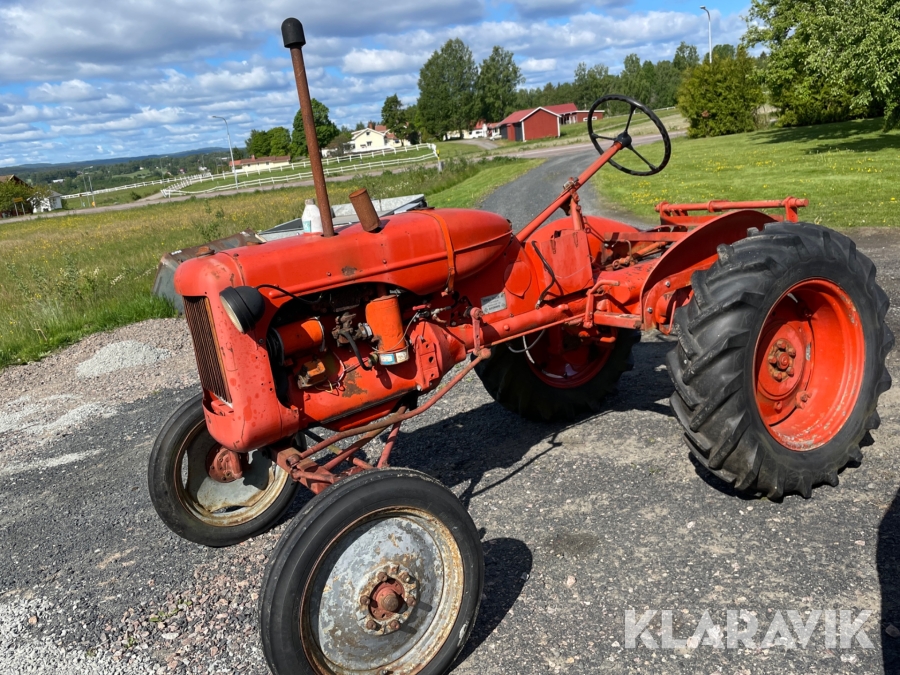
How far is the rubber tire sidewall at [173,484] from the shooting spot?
3.38 metres

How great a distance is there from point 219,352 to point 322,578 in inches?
38.0

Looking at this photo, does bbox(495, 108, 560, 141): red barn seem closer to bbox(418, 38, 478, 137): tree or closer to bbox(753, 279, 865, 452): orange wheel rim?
bbox(418, 38, 478, 137): tree

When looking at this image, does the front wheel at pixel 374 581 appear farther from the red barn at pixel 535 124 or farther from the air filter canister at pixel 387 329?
the red barn at pixel 535 124

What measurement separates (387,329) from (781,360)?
203 centimetres

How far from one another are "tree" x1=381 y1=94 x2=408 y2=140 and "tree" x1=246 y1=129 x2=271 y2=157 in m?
18.8

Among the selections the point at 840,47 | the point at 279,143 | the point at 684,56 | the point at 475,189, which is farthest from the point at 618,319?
the point at 684,56

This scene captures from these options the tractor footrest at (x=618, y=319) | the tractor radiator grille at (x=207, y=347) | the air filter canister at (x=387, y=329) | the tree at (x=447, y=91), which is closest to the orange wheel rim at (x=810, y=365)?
the tractor footrest at (x=618, y=319)

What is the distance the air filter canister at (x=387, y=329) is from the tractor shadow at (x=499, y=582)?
103 cm

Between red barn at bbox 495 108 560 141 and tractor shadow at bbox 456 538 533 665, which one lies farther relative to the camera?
red barn at bbox 495 108 560 141

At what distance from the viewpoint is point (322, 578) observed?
2.41 meters

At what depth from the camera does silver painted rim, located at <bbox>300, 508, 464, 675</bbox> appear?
2406 millimetres

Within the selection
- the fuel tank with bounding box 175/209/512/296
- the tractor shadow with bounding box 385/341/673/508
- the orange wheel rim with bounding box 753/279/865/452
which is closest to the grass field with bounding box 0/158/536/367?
the tractor shadow with bounding box 385/341/673/508

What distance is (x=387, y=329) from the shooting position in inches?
117

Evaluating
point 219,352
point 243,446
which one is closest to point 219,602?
point 243,446
